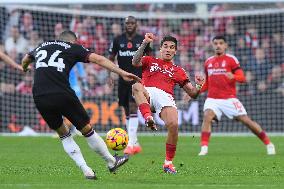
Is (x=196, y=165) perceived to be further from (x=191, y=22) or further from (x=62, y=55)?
(x=191, y=22)

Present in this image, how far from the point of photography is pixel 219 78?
57.1 feet

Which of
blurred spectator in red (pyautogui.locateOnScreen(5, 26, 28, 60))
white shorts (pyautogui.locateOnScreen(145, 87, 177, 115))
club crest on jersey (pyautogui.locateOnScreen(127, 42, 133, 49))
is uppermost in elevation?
blurred spectator in red (pyautogui.locateOnScreen(5, 26, 28, 60))

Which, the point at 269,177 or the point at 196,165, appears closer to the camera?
the point at 269,177

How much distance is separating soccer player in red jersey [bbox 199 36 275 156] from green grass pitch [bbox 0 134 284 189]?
1.46 feet

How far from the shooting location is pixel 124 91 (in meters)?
17.8

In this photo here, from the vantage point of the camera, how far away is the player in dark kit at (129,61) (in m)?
17.4

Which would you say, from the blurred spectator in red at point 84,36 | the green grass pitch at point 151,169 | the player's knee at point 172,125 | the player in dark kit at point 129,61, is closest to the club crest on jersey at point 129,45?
the player in dark kit at point 129,61

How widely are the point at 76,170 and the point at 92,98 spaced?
1156cm

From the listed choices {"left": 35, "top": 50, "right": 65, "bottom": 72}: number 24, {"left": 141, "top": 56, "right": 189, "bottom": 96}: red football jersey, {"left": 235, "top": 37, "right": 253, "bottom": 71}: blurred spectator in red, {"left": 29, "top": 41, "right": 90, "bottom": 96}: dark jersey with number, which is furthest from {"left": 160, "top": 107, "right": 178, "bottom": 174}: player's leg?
{"left": 235, "top": 37, "right": 253, "bottom": 71}: blurred spectator in red

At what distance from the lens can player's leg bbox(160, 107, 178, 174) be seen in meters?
12.3

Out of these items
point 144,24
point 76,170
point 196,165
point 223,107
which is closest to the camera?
point 76,170

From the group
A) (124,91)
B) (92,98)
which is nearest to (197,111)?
(92,98)

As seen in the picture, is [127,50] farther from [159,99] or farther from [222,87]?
[159,99]

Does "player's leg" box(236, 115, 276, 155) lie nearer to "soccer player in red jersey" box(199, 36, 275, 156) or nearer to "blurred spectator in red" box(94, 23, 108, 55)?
"soccer player in red jersey" box(199, 36, 275, 156)
